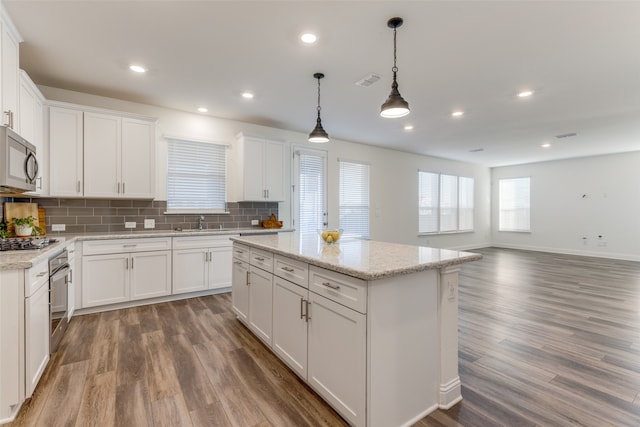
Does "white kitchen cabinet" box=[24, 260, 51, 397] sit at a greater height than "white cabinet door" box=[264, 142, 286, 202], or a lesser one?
lesser

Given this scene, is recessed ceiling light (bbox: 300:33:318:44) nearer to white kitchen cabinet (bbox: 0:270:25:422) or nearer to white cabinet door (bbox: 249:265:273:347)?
white cabinet door (bbox: 249:265:273:347)

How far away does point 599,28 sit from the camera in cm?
244

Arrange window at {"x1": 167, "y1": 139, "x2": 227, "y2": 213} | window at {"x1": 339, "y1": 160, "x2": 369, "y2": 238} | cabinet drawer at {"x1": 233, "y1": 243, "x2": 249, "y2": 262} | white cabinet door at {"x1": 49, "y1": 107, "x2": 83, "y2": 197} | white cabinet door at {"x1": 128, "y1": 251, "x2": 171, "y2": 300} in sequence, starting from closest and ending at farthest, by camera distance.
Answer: cabinet drawer at {"x1": 233, "y1": 243, "x2": 249, "y2": 262} < white cabinet door at {"x1": 49, "y1": 107, "x2": 83, "y2": 197} < white cabinet door at {"x1": 128, "y1": 251, "x2": 171, "y2": 300} < window at {"x1": 167, "y1": 139, "x2": 227, "y2": 213} < window at {"x1": 339, "y1": 160, "x2": 369, "y2": 238}

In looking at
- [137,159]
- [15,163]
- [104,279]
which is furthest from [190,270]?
[15,163]

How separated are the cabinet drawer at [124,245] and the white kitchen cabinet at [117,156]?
0.60m

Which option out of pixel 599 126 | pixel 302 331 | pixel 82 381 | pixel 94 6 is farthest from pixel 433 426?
pixel 599 126

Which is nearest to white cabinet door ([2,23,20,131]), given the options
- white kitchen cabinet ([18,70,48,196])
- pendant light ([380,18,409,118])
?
white kitchen cabinet ([18,70,48,196])

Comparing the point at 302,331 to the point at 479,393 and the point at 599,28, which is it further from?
the point at 599,28

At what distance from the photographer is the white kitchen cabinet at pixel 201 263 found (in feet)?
13.3

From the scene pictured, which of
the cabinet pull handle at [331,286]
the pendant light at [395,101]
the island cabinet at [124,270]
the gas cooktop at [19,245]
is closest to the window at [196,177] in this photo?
the island cabinet at [124,270]

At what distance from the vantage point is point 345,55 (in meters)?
2.89

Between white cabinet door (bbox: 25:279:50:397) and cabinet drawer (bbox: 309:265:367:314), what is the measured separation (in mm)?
1808

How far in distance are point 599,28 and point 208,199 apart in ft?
16.0

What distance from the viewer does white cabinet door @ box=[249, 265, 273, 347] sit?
2.58 metres
